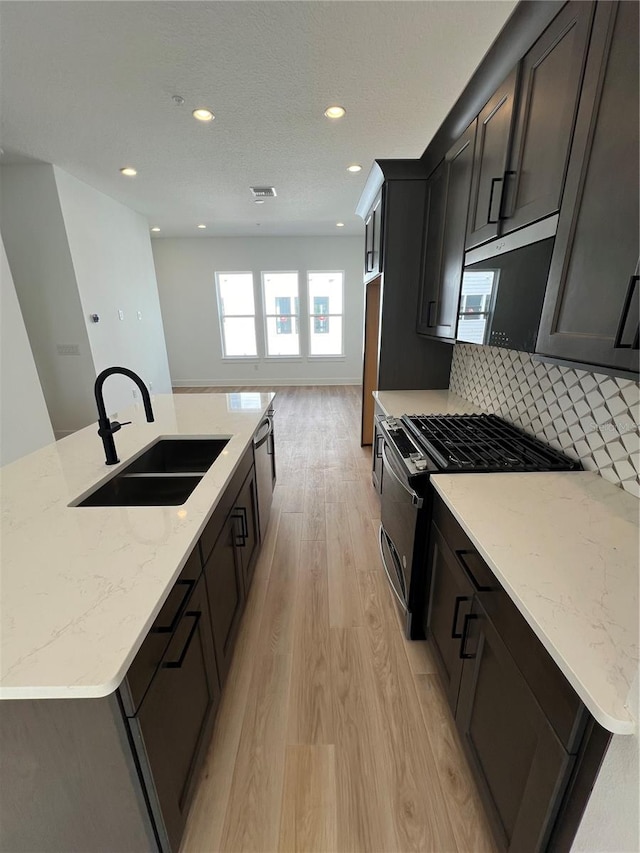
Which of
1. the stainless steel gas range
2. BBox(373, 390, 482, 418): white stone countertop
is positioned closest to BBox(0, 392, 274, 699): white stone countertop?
the stainless steel gas range

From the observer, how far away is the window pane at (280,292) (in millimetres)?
7012

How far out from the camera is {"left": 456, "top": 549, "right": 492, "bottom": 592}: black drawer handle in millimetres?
1055

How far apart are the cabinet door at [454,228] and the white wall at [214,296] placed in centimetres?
509

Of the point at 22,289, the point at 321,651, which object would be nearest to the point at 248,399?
the point at 321,651

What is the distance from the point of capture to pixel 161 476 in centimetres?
154

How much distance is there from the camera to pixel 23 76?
2.17 meters

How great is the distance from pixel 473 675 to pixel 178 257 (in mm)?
7811

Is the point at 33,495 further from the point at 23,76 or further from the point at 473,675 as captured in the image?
the point at 23,76

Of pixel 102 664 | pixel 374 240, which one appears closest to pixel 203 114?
pixel 374 240

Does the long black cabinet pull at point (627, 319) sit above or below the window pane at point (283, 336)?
above

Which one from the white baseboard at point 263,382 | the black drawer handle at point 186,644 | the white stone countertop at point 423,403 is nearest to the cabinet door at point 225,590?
the black drawer handle at point 186,644

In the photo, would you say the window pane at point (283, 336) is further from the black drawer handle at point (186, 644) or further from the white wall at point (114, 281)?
the black drawer handle at point (186, 644)

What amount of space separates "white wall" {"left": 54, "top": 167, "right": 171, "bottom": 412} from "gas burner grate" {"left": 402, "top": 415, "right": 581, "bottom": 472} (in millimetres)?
4129

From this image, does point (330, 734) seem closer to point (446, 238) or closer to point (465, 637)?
point (465, 637)
